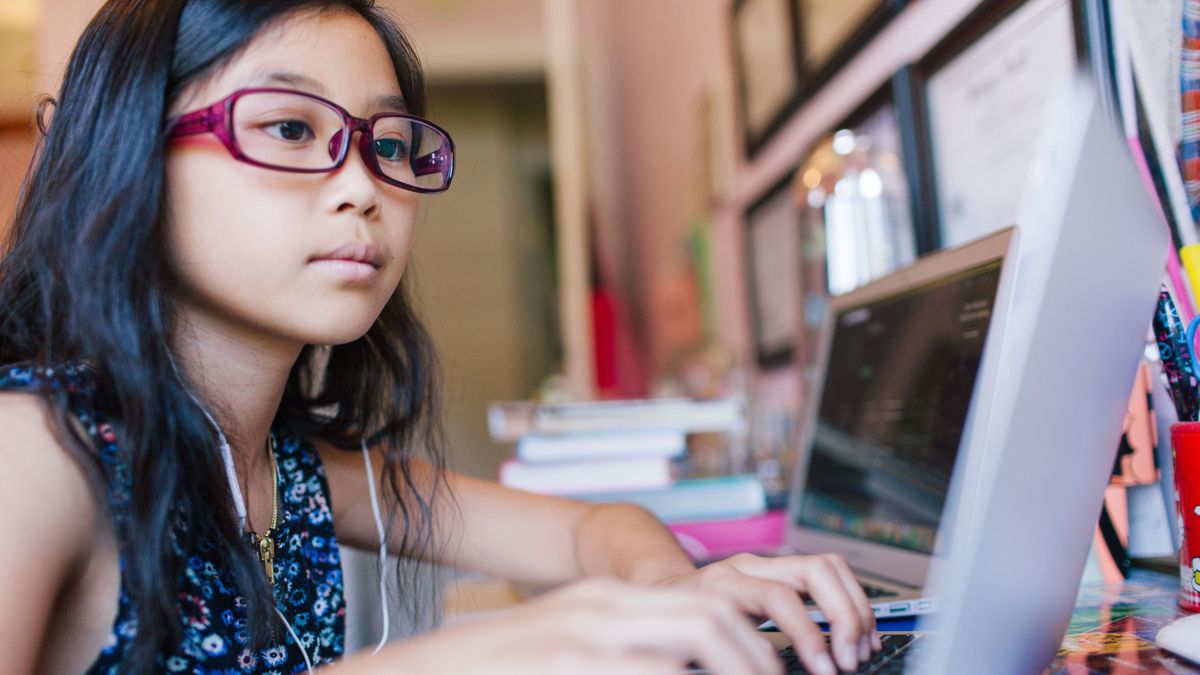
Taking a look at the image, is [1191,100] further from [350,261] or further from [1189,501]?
[350,261]

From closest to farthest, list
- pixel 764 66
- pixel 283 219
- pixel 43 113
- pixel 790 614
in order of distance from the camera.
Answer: pixel 790 614 < pixel 283 219 < pixel 43 113 < pixel 764 66

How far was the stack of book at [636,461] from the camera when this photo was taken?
112cm

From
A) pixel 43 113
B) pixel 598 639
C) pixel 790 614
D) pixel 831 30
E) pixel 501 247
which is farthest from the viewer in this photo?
pixel 501 247

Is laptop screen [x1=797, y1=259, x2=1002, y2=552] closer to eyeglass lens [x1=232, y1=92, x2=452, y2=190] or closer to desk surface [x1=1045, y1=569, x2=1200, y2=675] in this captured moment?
desk surface [x1=1045, y1=569, x2=1200, y2=675]

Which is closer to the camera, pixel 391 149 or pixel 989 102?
pixel 391 149

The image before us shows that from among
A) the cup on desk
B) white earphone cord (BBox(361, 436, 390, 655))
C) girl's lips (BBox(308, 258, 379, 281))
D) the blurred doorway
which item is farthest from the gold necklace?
the blurred doorway

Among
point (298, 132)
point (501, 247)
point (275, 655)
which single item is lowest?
point (275, 655)

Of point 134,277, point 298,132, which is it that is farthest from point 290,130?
point 134,277

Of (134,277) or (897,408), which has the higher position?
(134,277)

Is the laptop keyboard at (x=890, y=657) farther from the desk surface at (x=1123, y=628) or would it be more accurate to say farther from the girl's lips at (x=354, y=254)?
the girl's lips at (x=354, y=254)

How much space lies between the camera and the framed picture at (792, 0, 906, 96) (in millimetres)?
1198

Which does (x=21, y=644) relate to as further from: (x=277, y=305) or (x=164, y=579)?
(x=277, y=305)

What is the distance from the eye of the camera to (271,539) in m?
0.75

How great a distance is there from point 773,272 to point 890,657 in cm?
123
